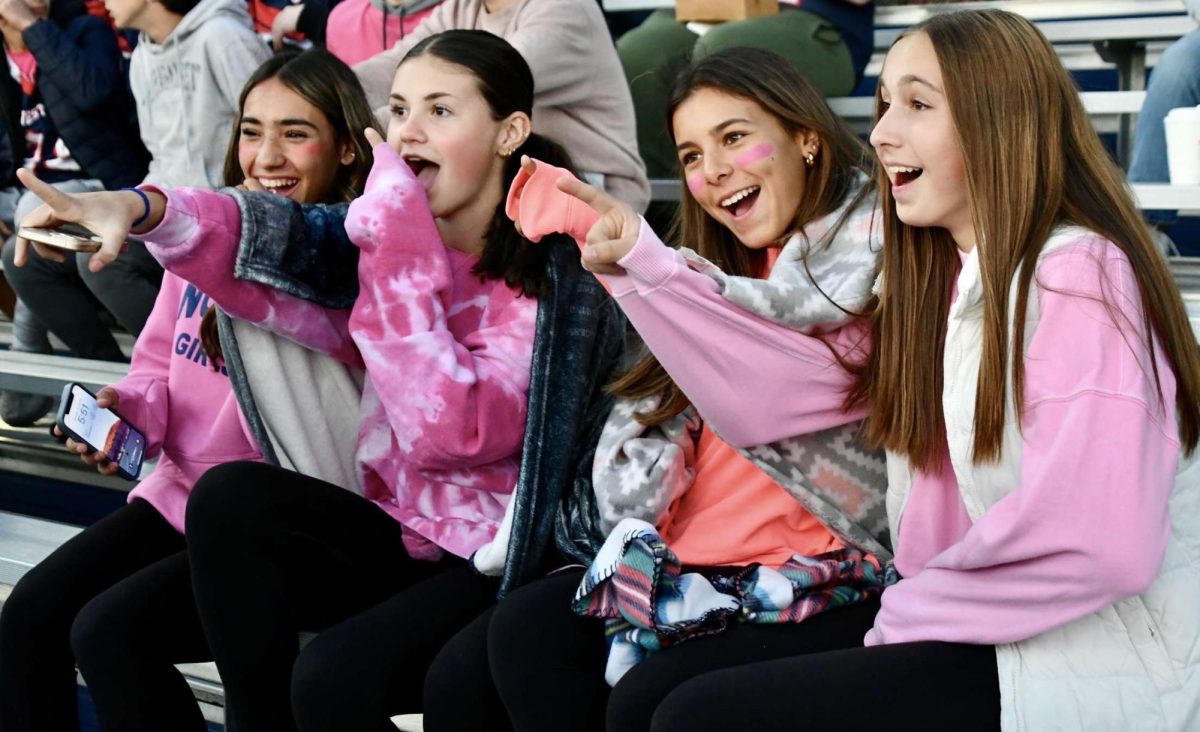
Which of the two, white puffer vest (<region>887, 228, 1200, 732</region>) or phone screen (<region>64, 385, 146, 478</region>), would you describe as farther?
phone screen (<region>64, 385, 146, 478</region>)

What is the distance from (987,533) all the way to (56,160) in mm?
2830

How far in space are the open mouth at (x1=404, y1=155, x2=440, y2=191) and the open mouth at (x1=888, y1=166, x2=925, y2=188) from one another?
663mm

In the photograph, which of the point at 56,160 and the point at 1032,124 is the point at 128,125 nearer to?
the point at 56,160

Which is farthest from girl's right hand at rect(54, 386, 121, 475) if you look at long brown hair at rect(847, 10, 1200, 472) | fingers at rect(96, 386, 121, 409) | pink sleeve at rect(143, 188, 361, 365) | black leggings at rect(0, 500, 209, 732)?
long brown hair at rect(847, 10, 1200, 472)

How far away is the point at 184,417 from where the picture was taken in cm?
201

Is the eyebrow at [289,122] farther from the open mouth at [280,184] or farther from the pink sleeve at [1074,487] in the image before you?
the pink sleeve at [1074,487]

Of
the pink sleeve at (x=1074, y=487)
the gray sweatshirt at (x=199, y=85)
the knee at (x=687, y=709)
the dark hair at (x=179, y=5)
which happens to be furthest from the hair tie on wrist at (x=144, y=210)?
the dark hair at (x=179, y=5)

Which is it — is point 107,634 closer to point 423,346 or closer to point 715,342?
point 423,346

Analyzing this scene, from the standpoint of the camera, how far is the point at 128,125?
10.6ft

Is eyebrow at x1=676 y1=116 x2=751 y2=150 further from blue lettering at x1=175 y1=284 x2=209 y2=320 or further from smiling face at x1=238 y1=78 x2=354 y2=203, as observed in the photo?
blue lettering at x1=175 y1=284 x2=209 y2=320

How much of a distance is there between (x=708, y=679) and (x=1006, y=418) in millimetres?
364

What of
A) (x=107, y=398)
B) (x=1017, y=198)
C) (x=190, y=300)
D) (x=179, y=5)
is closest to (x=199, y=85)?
(x=179, y=5)

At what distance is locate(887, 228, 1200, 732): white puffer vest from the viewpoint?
4.06 ft

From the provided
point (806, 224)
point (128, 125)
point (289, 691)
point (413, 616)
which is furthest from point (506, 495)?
point (128, 125)
